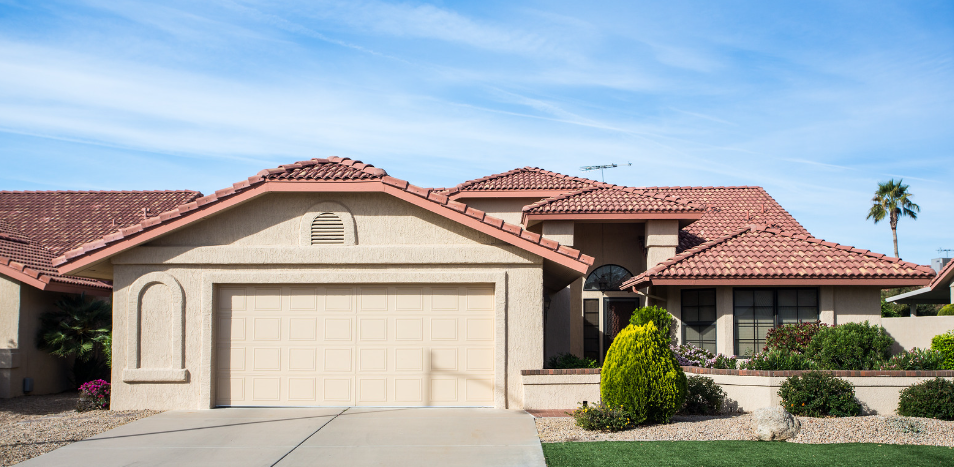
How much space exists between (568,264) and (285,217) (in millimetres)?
5077

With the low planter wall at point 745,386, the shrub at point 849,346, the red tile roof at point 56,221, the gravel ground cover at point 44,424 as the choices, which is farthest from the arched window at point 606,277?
the red tile roof at point 56,221

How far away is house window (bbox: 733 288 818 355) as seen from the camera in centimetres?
1645

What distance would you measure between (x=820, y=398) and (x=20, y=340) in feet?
51.4

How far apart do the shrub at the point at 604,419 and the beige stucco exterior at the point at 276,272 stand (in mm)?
2012

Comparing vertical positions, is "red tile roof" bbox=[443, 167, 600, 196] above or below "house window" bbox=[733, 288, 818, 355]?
above

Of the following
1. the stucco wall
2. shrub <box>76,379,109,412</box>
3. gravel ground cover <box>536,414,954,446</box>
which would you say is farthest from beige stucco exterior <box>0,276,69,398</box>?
the stucco wall

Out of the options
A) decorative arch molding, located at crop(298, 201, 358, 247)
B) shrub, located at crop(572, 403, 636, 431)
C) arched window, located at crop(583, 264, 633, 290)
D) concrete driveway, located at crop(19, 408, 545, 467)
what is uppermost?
decorative arch molding, located at crop(298, 201, 358, 247)

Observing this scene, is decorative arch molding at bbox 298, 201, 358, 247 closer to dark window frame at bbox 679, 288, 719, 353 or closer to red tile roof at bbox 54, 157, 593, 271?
red tile roof at bbox 54, 157, 593, 271

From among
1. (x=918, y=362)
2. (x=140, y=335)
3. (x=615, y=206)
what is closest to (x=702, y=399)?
(x=918, y=362)

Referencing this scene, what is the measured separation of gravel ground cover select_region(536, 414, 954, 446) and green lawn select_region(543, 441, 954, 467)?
285mm

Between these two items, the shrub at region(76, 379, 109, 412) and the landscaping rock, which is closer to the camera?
the landscaping rock

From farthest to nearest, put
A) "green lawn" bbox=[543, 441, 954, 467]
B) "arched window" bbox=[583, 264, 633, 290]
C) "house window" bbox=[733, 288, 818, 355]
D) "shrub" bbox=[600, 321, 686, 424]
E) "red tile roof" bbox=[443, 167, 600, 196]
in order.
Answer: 1. "red tile roof" bbox=[443, 167, 600, 196]
2. "arched window" bbox=[583, 264, 633, 290]
3. "house window" bbox=[733, 288, 818, 355]
4. "shrub" bbox=[600, 321, 686, 424]
5. "green lawn" bbox=[543, 441, 954, 467]

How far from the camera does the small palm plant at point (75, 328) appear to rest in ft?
52.9

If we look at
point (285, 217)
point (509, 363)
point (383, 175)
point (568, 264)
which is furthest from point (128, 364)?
point (568, 264)
